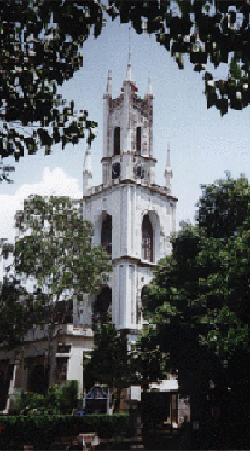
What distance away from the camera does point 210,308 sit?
31641 mm

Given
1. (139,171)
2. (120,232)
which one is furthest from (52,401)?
(139,171)

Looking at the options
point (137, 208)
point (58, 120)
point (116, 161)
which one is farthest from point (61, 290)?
point (58, 120)

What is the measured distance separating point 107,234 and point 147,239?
324 centimetres

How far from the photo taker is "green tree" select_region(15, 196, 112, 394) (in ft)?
115

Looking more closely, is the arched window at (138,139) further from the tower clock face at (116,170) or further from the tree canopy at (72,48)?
the tree canopy at (72,48)

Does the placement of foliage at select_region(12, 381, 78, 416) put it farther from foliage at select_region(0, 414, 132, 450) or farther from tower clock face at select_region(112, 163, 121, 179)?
tower clock face at select_region(112, 163, 121, 179)

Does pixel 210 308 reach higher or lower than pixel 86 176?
lower

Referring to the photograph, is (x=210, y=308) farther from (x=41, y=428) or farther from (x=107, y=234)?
(x=107, y=234)

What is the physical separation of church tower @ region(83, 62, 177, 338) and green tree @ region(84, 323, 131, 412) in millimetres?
3222

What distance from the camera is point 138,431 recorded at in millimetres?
35312

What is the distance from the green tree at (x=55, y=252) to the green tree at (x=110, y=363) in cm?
286

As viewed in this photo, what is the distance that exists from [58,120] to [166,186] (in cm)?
3906

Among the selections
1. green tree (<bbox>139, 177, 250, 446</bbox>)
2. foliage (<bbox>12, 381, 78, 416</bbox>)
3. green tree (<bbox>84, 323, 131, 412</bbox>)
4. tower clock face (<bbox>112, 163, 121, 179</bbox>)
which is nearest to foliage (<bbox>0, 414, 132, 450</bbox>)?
foliage (<bbox>12, 381, 78, 416</bbox>)

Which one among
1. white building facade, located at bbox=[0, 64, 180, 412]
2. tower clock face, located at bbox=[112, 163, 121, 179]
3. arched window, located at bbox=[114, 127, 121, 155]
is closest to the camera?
white building facade, located at bbox=[0, 64, 180, 412]
